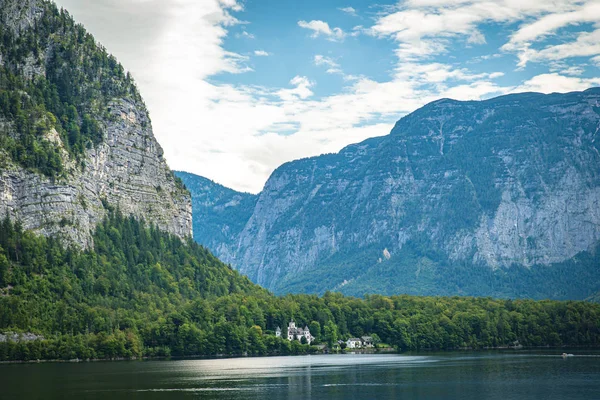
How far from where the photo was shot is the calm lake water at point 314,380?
124438 millimetres

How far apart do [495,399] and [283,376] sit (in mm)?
51391

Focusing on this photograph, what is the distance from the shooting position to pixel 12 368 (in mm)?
171500

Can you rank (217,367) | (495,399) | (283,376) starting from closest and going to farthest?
(495,399), (283,376), (217,367)

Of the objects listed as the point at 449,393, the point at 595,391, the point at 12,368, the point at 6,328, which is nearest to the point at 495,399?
the point at 449,393

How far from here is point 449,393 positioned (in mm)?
125312

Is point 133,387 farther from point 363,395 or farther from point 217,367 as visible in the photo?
point 217,367

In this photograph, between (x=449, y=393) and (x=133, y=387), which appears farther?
(x=133, y=387)

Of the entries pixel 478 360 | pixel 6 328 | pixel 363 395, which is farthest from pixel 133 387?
pixel 478 360

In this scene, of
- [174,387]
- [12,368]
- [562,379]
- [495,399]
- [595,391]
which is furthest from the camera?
[12,368]

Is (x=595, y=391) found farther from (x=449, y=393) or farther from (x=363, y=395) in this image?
(x=363, y=395)

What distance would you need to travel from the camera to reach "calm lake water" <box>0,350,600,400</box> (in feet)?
408

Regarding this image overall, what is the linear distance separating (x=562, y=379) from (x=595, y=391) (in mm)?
19013

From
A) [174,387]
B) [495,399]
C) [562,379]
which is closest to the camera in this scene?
[495,399]

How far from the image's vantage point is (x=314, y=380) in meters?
150
